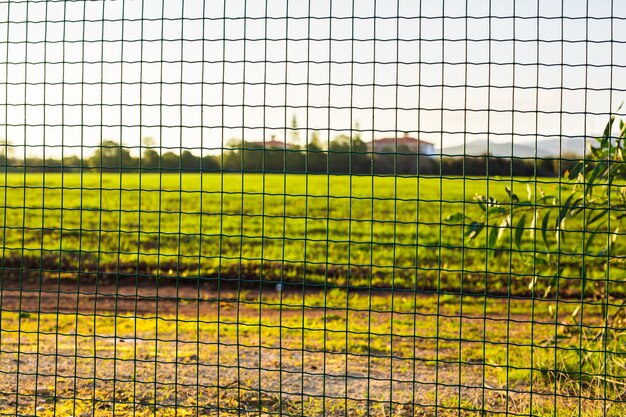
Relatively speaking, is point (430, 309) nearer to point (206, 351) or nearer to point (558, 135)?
point (206, 351)

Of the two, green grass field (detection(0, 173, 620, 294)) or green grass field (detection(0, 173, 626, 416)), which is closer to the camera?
green grass field (detection(0, 173, 626, 416))

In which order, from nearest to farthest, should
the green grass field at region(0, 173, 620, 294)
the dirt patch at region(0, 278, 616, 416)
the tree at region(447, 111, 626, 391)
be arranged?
the tree at region(447, 111, 626, 391) < the dirt patch at region(0, 278, 616, 416) < the green grass field at region(0, 173, 620, 294)

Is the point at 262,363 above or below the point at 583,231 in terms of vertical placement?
below

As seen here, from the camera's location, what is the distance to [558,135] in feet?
12.0

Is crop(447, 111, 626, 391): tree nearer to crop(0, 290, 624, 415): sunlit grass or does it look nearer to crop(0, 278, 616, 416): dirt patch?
crop(0, 290, 624, 415): sunlit grass

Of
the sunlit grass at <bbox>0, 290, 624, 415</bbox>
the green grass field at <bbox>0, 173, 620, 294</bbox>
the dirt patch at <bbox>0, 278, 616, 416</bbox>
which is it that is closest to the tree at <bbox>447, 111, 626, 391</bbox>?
the sunlit grass at <bbox>0, 290, 624, 415</bbox>

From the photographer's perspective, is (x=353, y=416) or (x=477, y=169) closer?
(x=353, y=416)

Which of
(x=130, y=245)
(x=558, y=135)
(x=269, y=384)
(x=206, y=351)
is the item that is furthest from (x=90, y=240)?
(x=558, y=135)

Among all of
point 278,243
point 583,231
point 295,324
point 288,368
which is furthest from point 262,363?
point 278,243

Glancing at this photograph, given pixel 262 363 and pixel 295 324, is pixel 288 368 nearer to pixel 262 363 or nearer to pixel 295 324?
pixel 262 363

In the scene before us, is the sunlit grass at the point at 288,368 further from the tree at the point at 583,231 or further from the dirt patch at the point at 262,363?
the tree at the point at 583,231

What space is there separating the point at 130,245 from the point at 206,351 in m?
6.91

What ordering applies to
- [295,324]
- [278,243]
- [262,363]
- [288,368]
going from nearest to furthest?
[288,368] → [262,363] → [295,324] → [278,243]

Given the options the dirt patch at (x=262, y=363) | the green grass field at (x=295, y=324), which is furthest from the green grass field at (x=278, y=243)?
the dirt patch at (x=262, y=363)
